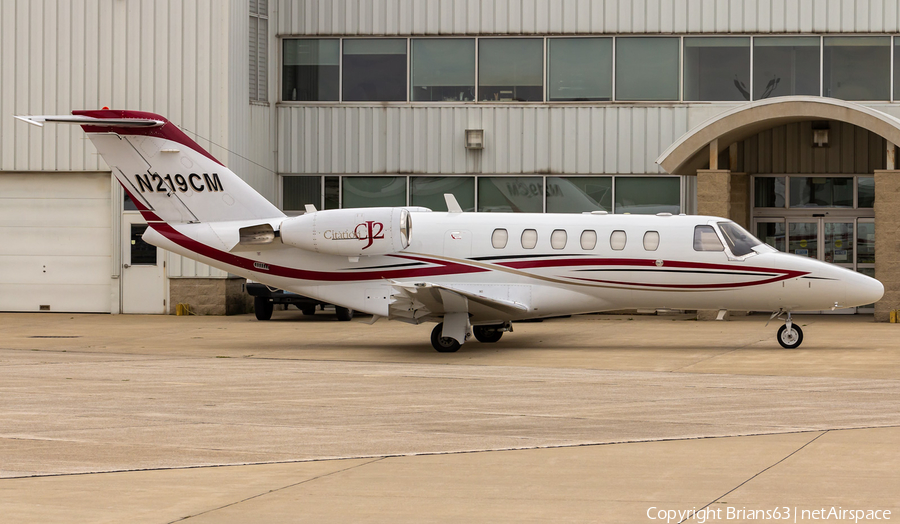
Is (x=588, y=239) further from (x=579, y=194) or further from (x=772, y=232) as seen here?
(x=772, y=232)

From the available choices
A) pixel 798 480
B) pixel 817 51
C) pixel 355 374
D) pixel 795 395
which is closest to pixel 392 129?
pixel 817 51

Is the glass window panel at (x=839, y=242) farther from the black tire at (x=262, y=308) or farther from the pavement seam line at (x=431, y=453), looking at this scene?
the pavement seam line at (x=431, y=453)

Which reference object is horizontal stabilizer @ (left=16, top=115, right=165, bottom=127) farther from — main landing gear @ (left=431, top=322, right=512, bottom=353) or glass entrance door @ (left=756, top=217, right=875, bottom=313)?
glass entrance door @ (left=756, top=217, right=875, bottom=313)

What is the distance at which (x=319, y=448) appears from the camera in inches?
370

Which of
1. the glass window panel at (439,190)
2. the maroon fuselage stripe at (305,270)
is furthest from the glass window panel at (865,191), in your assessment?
the maroon fuselage stripe at (305,270)

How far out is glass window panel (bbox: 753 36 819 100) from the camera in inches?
1112

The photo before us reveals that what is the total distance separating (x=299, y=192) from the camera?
3031 centimetres

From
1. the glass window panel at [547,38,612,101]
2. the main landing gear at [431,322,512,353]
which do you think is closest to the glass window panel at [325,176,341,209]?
the glass window panel at [547,38,612,101]

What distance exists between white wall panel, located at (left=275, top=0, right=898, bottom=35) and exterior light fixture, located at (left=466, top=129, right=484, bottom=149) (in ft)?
8.83

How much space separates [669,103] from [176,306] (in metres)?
14.0

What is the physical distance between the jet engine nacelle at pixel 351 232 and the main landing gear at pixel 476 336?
→ 66.6 inches

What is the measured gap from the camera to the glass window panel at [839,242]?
29016 mm

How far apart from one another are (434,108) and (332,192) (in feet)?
12.1

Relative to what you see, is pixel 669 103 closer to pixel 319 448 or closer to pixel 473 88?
pixel 473 88
